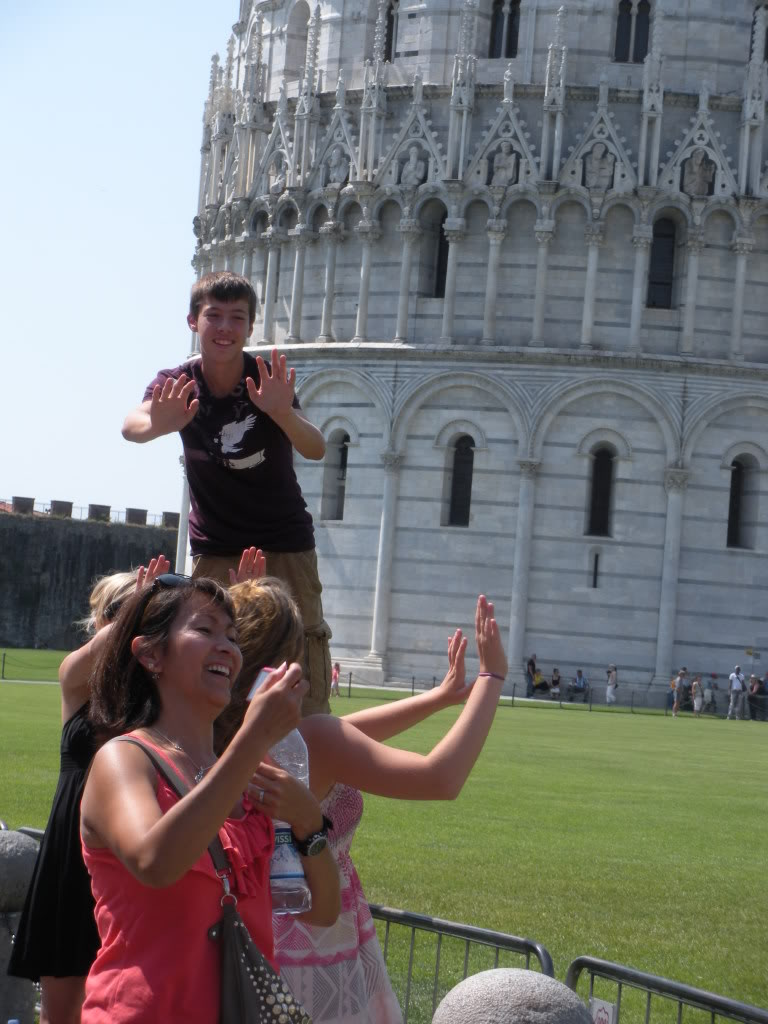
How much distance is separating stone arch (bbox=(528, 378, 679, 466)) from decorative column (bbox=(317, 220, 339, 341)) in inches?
226

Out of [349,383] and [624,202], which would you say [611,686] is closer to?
[349,383]

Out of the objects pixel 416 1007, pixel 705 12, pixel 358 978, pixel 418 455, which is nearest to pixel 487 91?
pixel 705 12

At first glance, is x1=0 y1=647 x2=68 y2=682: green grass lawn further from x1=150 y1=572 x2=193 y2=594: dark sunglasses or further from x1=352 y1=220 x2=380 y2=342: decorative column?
x1=150 y1=572 x2=193 y2=594: dark sunglasses

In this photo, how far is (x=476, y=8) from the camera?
40156 millimetres

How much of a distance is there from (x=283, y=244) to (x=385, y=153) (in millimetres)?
3777

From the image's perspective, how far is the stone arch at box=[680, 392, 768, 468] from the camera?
38656 mm

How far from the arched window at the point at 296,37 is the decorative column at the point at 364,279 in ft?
18.9

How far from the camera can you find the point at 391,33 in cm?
4203

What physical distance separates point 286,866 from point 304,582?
231cm

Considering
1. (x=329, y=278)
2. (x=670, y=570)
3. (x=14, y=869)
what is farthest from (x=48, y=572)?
(x=14, y=869)

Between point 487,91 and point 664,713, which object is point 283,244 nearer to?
point 487,91

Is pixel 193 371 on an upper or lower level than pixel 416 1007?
upper

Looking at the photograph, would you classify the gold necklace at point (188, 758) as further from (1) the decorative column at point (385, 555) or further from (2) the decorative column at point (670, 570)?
(1) the decorative column at point (385, 555)

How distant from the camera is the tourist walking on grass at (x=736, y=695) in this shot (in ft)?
122
